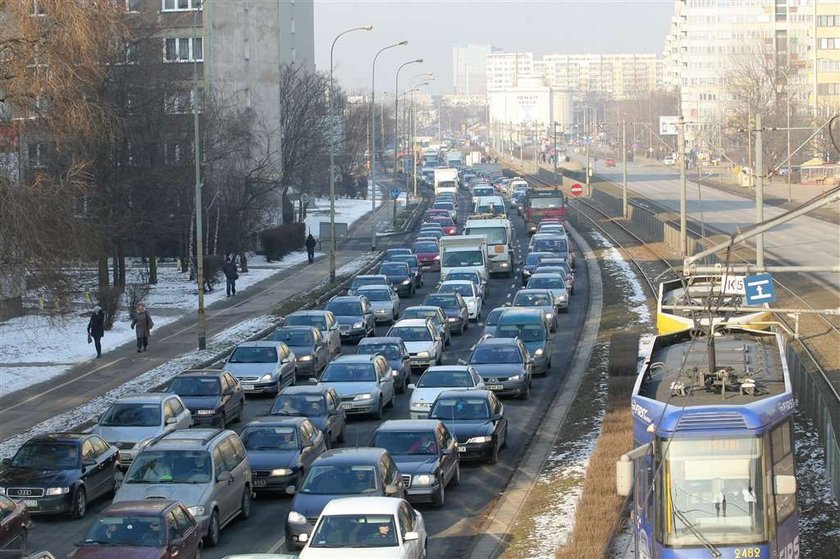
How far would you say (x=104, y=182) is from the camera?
51.3 m

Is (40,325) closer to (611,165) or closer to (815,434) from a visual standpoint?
(815,434)

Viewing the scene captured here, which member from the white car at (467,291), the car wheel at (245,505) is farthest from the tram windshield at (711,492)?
the white car at (467,291)

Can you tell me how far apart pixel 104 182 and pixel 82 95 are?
20444 mm

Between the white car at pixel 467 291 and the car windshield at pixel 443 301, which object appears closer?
the car windshield at pixel 443 301

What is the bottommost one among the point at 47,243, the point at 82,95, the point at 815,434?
the point at 815,434

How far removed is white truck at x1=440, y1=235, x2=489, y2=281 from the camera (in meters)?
54.8

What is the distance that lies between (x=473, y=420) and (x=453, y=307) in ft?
58.6

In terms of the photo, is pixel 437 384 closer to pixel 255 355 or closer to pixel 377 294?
pixel 255 355

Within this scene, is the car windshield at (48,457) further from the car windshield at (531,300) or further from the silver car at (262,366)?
the car windshield at (531,300)

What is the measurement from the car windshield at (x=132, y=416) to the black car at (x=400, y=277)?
1077 inches

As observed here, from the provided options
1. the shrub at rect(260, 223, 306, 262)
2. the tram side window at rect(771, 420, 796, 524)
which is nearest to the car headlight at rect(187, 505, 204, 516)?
the tram side window at rect(771, 420, 796, 524)

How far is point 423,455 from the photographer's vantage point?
23.8m

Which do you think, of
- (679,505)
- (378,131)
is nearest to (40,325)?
(679,505)

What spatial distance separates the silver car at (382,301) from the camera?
4703 cm
